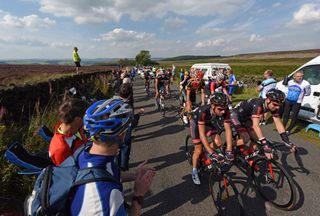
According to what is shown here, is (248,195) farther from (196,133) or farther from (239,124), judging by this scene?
(196,133)

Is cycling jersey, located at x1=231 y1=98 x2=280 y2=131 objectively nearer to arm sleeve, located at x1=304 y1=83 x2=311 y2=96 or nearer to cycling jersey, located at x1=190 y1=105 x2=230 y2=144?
cycling jersey, located at x1=190 y1=105 x2=230 y2=144

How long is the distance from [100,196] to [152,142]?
550cm

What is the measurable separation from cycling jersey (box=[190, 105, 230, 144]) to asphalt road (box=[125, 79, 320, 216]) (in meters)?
0.97

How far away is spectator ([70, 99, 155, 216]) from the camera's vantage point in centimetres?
127

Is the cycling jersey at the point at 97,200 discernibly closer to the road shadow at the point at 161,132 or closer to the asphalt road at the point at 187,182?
the asphalt road at the point at 187,182

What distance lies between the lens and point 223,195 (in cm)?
357

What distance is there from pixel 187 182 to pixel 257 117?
74.7 inches

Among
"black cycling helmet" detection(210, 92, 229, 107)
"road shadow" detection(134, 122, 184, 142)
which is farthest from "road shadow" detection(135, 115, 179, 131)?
"black cycling helmet" detection(210, 92, 229, 107)

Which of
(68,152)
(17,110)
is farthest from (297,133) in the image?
(17,110)

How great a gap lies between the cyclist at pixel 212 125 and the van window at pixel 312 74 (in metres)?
5.23

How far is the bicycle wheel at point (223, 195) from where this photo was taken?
3.46m

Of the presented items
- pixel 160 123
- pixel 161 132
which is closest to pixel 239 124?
pixel 161 132

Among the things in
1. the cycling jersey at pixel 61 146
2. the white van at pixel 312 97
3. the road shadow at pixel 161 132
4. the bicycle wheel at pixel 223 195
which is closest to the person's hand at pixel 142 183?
Answer: the cycling jersey at pixel 61 146

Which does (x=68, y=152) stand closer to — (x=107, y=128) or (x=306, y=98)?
(x=107, y=128)
